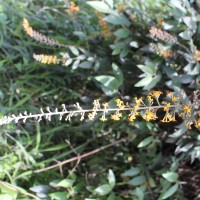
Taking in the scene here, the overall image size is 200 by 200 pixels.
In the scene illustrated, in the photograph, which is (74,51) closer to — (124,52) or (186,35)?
(124,52)

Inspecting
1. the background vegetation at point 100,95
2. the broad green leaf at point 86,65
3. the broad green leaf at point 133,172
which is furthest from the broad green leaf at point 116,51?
the broad green leaf at point 133,172

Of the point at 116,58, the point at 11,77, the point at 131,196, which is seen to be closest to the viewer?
the point at 131,196

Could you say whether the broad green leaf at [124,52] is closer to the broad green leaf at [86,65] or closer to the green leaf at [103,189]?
the broad green leaf at [86,65]

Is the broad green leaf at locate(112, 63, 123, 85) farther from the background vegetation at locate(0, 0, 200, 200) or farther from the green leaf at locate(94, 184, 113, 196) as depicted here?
the green leaf at locate(94, 184, 113, 196)

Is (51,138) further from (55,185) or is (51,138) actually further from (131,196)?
(131,196)

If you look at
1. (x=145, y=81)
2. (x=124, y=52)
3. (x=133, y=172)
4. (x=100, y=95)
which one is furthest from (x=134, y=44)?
(x=133, y=172)

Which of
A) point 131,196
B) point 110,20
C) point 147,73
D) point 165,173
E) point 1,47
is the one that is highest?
point 110,20

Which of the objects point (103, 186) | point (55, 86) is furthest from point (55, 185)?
point (55, 86)

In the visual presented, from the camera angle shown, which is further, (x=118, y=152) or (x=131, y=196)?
(x=118, y=152)
